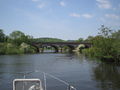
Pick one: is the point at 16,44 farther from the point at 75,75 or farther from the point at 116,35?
the point at 75,75

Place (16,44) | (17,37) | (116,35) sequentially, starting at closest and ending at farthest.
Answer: (116,35) < (16,44) < (17,37)

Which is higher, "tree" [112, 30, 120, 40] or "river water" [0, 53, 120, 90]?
"tree" [112, 30, 120, 40]

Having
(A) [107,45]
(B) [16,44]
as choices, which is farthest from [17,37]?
(A) [107,45]

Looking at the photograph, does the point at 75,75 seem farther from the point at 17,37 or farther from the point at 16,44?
the point at 17,37

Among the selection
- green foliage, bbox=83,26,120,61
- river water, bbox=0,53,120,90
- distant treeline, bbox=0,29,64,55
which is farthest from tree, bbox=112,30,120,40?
distant treeline, bbox=0,29,64,55

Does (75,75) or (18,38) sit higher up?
(18,38)

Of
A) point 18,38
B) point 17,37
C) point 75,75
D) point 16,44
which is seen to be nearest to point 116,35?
point 75,75

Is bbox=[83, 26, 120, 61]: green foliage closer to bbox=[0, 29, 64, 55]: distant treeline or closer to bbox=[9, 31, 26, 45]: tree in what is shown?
bbox=[0, 29, 64, 55]: distant treeline

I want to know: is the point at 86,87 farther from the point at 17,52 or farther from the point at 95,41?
the point at 17,52

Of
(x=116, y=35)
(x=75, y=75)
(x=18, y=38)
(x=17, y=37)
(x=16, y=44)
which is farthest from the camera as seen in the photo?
(x=17, y=37)

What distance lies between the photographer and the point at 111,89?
19.4m

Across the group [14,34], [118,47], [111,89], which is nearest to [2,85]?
[111,89]

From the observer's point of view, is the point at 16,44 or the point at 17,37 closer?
the point at 16,44

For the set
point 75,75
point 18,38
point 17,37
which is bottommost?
point 75,75
